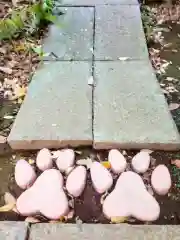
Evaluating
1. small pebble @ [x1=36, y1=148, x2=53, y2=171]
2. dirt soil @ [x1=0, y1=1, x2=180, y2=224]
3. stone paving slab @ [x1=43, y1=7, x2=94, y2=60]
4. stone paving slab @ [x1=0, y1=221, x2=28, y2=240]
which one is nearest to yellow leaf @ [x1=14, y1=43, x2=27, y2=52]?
dirt soil @ [x1=0, y1=1, x2=180, y2=224]

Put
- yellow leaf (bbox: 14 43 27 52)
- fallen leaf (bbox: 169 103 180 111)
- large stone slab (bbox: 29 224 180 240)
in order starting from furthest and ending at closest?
yellow leaf (bbox: 14 43 27 52) → fallen leaf (bbox: 169 103 180 111) → large stone slab (bbox: 29 224 180 240)

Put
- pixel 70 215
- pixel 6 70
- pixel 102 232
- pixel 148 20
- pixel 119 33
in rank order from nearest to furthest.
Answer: pixel 102 232, pixel 70 215, pixel 6 70, pixel 119 33, pixel 148 20

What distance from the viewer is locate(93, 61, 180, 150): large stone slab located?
156 centimetres

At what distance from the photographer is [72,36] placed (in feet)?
7.60

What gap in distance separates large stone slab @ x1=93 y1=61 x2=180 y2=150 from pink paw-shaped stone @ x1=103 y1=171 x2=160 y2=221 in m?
0.22

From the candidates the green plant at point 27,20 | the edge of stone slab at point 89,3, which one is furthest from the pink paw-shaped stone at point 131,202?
the edge of stone slab at point 89,3

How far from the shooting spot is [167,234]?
1223 mm

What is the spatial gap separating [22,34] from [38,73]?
0.50 metres

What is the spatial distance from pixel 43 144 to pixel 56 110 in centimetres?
22

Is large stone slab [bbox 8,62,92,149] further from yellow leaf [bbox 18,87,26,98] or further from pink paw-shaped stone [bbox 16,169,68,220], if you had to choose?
pink paw-shaped stone [bbox 16,169,68,220]

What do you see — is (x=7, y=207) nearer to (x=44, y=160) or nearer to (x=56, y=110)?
(x=44, y=160)

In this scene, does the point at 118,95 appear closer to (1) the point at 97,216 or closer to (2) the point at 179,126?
(2) the point at 179,126

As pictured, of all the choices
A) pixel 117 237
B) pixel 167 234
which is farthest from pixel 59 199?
pixel 167 234

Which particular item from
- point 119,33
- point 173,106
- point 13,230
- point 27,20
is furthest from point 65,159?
point 27,20
